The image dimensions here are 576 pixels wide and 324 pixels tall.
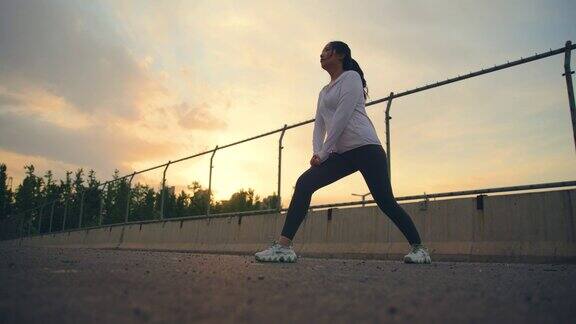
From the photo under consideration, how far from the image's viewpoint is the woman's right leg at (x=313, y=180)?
529cm

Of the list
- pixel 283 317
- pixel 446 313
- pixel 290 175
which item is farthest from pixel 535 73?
pixel 283 317

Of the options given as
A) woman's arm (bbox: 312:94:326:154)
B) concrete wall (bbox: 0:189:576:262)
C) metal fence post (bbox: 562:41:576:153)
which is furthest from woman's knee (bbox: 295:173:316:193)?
metal fence post (bbox: 562:41:576:153)

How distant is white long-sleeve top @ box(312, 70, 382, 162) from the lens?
5297 millimetres

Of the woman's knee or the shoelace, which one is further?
the woman's knee

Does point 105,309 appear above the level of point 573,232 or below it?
below

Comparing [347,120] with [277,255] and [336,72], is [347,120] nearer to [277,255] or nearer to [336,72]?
[336,72]

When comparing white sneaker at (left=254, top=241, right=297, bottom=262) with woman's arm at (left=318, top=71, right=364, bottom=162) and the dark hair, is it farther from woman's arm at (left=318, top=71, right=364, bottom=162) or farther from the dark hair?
the dark hair

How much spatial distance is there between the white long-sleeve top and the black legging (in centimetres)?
10

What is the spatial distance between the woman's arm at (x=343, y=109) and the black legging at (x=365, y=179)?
17 centimetres

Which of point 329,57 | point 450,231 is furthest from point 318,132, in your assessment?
point 450,231

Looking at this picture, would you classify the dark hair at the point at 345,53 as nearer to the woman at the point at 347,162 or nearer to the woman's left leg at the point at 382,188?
the woman at the point at 347,162

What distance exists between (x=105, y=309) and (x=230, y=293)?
0.63 m

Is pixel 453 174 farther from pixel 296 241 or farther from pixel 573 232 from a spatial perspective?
pixel 296 241

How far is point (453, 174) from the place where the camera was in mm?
6797
